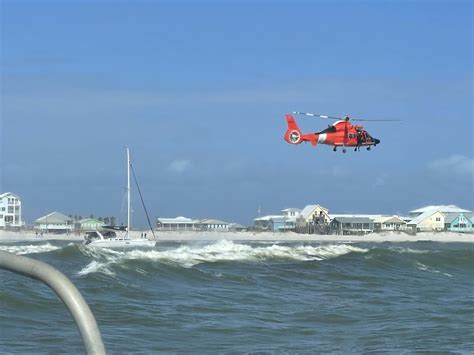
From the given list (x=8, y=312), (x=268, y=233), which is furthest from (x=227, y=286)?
(x=268, y=233)

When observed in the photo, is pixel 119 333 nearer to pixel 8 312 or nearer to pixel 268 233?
pixel 8 312

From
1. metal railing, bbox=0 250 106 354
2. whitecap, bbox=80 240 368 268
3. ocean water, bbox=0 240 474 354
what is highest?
metal railing, bbox=0 250 106 354

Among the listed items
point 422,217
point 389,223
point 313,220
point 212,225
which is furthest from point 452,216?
point 212,225

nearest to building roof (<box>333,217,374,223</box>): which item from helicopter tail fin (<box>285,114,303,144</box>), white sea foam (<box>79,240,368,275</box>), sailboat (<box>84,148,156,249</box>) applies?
sailboat (<box>84,148,156,249</box>)

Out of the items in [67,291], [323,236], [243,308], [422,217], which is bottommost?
[243,308]

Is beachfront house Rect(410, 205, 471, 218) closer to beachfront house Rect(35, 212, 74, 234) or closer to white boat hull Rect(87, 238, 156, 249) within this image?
beachfront house Rect(35, 212, 74, 234)

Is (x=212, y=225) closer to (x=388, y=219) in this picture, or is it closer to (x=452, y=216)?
(x=388, y=219)

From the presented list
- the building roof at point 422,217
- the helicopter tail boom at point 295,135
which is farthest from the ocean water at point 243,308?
the building roof at point 422,217

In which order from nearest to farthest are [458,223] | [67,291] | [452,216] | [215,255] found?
[67,291]
[215,255]
[458,223]
[452,216]
